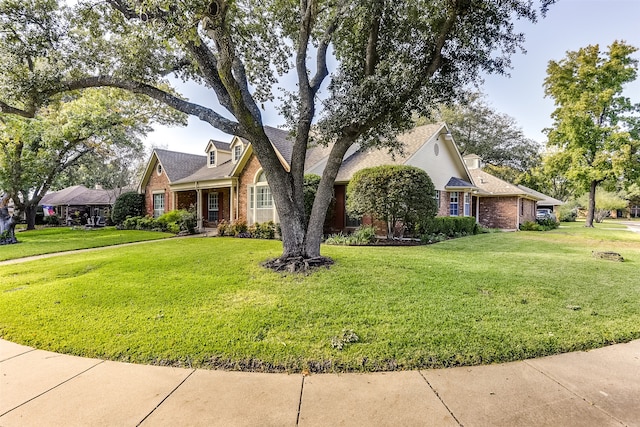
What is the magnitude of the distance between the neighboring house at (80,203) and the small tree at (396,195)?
91.9 feet

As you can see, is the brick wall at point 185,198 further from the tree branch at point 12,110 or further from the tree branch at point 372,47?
the tree branch at point 372,47

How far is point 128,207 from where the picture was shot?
22859 mm

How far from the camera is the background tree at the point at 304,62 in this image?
21.9 ft

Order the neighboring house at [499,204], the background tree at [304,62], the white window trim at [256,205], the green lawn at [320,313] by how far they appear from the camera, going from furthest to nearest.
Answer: the neighboring house at [499,204]
the white window trim at [256,205]
the background tree at [304,62]
the green lawn at [320,313]

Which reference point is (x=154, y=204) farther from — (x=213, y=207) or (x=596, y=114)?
(x=596, y=114)

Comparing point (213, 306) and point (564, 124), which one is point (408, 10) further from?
point (564, 124)

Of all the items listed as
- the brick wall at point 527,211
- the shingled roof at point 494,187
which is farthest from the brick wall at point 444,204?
the brick wall at point 527,211

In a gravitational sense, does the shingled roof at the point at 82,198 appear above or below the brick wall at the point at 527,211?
above

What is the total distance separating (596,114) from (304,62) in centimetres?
2882

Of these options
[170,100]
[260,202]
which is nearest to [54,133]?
[260,202]

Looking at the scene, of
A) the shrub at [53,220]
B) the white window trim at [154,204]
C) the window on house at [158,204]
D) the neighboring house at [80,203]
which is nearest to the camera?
the white window trim at [154,204]

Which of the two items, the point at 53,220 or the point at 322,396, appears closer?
the point at 322,396

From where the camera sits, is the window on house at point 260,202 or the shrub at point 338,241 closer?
the shrub at point 338,241

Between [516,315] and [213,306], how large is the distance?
4648 mm
